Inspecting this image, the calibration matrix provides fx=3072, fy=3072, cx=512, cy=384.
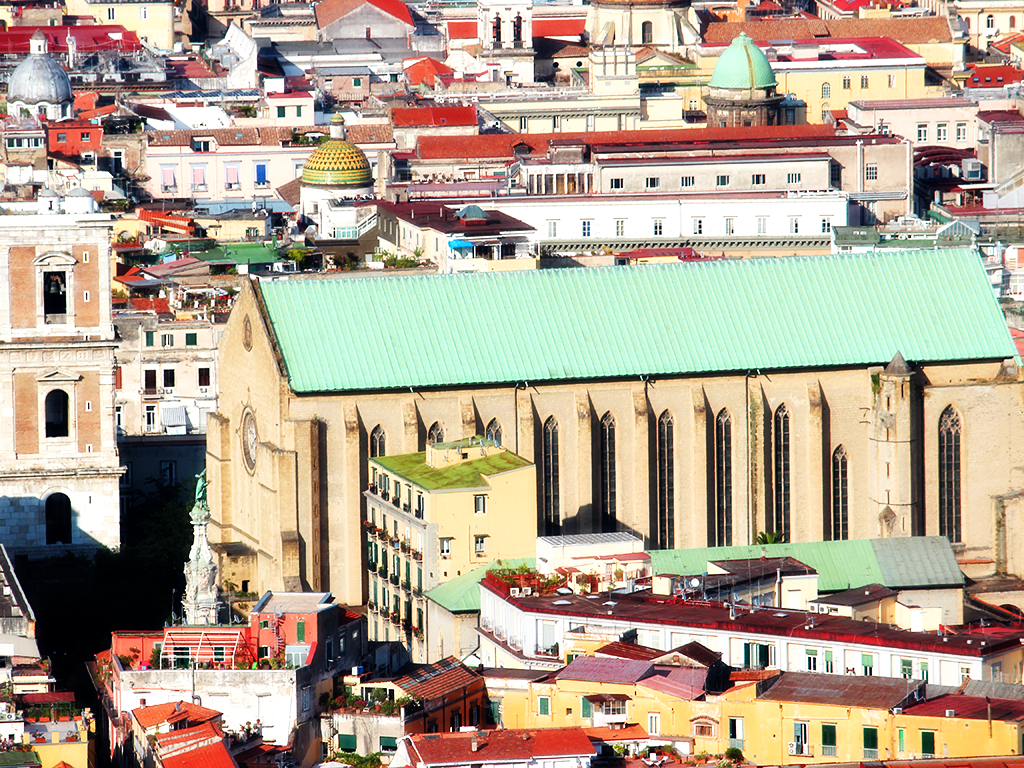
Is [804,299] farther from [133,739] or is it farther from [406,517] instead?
[133,739]

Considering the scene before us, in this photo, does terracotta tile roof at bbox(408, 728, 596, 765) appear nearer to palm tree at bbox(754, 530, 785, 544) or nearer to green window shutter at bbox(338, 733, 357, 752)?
green window shutter at bbox(338, 733, 357, 752)

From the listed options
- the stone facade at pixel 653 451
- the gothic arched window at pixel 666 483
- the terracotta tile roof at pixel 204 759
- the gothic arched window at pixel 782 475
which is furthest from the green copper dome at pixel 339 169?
Answer: the terracotta tile roof at pixel 204 759

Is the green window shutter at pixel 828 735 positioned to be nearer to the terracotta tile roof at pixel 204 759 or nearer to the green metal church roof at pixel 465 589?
the terracotta tile roof at pixel 204 759

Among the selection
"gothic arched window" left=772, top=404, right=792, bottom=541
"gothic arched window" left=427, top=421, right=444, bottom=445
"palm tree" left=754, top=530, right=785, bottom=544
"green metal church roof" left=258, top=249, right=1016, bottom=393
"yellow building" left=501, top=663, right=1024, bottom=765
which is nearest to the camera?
"yellow building" left=501, top=663, right=1024, bottom=765

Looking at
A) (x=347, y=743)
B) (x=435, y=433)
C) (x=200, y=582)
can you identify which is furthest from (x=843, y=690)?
(x=435, y=433)

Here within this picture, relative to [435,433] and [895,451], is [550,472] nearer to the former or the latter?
[435,433]

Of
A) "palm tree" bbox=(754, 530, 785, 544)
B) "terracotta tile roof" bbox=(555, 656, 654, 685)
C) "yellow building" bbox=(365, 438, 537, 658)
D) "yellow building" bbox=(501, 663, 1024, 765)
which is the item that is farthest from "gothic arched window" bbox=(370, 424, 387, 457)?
"yellow building" bbox=(501, 663, 1024, 765)
